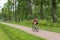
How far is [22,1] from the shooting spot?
264 ft

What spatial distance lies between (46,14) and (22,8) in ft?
35.3

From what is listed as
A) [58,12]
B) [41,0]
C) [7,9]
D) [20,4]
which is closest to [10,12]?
[7,9]

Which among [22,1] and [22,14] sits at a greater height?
[22,1]

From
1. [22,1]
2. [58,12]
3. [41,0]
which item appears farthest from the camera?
[22,1]

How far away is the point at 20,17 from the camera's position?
90.2 m

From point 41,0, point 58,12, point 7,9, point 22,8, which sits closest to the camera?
point 41,0

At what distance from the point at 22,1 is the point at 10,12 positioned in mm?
52301

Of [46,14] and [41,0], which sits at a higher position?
[41,0]

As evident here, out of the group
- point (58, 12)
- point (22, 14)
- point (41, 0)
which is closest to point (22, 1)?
point (22, 14)

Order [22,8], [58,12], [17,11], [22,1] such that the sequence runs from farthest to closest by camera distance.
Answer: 1. [17,11]
2. [22,8]
3. [22,1]
4. [58,12]

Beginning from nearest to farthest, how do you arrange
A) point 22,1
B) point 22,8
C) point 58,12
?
point 58,12, point 22,1, point 22,8

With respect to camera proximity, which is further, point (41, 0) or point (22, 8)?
point (22, 8)

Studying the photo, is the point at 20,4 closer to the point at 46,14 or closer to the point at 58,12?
the point at 46,14

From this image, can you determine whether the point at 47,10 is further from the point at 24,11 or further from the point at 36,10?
the point at 24,11
